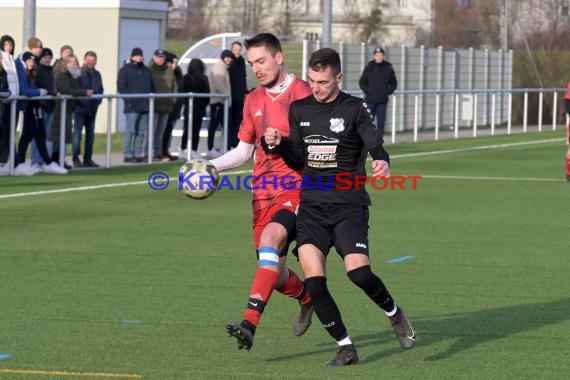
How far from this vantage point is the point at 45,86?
20.5m

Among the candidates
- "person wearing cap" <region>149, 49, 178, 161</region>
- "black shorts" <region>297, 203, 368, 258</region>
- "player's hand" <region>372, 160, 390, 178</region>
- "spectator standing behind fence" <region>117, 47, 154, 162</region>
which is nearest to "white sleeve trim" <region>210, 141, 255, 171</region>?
"black shorts" <region>297, 203, 368, 258</region>

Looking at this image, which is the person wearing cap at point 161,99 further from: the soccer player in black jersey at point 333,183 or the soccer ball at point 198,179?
Result: the soccer player in black jersey at point 333,183

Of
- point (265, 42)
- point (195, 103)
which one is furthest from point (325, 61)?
point (195, 103)

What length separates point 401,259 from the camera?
12.6 metres

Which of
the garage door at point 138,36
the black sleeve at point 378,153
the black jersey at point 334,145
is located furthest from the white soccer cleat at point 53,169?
the garage door at point 138,36

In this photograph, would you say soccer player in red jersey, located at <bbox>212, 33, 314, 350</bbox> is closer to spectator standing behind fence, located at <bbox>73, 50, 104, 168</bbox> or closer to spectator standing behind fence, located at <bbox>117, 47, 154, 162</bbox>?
spectator standing behind fence, located at <bbox>73, 50, 104, 168</bbox>

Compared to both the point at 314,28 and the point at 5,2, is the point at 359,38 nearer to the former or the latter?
the point at 314,28

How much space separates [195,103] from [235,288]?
1457cm

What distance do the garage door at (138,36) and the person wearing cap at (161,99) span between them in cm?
1114

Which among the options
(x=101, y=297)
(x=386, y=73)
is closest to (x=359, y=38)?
(x=386, y=73)

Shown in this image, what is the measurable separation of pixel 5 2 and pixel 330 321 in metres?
29.5

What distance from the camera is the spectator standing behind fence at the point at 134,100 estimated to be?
23375mm

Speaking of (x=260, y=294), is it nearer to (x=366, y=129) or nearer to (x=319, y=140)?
(x=319, y=140)

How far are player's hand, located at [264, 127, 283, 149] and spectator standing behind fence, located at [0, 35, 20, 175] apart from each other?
39.4 feet
